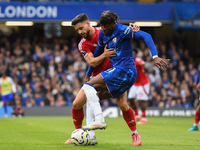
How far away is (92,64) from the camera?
5637 millimetres

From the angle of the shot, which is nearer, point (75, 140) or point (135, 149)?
point (135, 149)

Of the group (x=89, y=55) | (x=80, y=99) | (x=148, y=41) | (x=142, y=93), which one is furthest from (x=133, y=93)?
(x=148, y=41)

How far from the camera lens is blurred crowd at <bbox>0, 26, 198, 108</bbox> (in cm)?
1761

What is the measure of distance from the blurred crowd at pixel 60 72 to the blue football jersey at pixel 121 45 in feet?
39.2

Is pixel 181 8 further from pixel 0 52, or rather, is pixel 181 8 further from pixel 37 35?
pixel 0 52

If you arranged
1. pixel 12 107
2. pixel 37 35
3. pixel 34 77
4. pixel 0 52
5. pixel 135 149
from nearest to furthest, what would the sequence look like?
pixel 135 149 < pixel 12 107 < pixel 34 77 < pixel 0 52 < pixel 37 35

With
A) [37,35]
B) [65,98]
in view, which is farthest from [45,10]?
[65,98]

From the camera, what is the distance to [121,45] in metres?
5.49

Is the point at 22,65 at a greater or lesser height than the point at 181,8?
lesser

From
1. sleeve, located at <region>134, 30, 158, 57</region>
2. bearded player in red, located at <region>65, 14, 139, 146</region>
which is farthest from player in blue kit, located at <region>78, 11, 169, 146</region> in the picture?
bearded player in red, located at <region>65, 14, 139, 146</region>

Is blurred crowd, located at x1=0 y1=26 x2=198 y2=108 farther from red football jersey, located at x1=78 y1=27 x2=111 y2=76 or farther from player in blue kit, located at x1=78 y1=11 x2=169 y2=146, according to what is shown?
player in blue kit, located at x1=78 y1=11 x2=169 y2=146

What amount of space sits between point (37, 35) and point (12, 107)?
623 centimetres

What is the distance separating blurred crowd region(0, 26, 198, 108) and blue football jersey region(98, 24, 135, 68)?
39.2 ft

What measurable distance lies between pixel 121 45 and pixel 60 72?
529 inches
